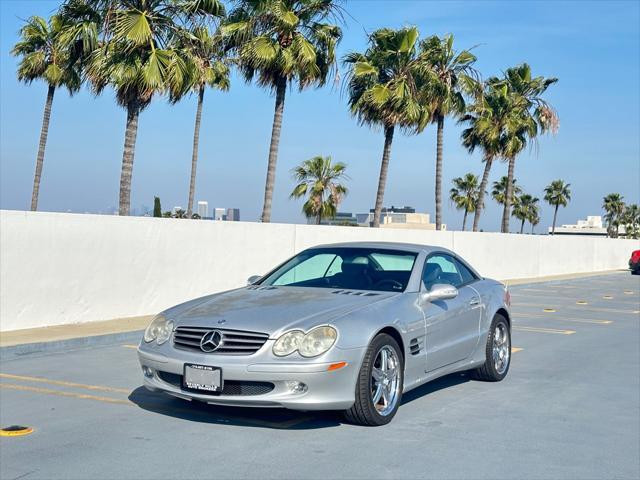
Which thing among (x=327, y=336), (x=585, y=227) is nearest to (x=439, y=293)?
(x=327, y=336)

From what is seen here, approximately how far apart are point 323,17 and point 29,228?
1304cm

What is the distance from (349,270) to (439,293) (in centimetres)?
96

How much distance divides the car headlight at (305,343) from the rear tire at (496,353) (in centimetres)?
290

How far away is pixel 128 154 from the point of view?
19.1 metres

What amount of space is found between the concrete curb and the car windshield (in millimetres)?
4086

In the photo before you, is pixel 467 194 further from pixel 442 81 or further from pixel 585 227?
pixel 585 227

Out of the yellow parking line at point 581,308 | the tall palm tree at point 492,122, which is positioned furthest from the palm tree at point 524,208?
the yellow parking line at point 581,308

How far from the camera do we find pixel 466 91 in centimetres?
3234

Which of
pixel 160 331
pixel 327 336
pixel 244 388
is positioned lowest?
pixel 244 388

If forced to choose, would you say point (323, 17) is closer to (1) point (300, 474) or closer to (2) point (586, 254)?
(1) point (300, 474)

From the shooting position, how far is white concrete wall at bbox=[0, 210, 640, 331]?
1211cm

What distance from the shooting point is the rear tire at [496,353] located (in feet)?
27.6

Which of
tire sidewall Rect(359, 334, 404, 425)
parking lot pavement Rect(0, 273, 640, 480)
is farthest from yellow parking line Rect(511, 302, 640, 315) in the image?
tire sidewall Rect(359, 334, 404, 425)

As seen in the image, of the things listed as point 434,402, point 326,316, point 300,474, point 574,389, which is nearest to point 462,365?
point 434,402
